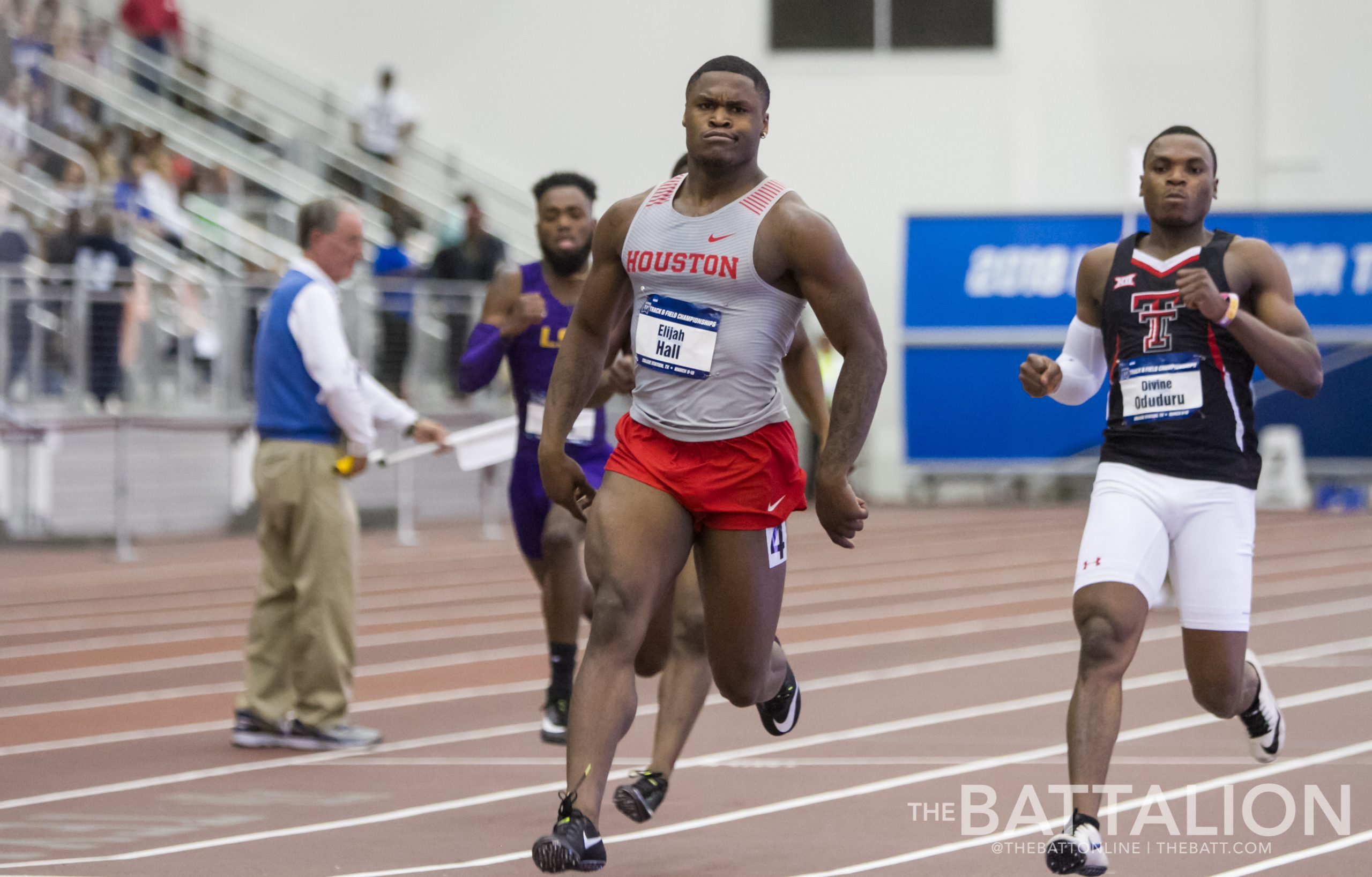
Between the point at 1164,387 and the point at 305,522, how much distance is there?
3.83 metres

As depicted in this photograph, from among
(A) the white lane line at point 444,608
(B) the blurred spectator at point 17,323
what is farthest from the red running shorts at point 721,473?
(B) the blurred spectator at point 17,323

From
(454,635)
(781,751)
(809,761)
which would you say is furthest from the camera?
(454,635)

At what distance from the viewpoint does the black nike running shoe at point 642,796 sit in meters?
5.71

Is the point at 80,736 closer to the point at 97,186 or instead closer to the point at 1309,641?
the point at 1309,641

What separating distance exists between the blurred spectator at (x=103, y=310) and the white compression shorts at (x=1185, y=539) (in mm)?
12528

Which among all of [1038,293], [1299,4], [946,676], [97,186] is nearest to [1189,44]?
[1299,4]

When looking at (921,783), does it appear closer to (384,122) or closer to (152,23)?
(384,122)

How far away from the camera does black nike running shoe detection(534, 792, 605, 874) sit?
4750 millimetres

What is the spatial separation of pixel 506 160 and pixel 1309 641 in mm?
17281

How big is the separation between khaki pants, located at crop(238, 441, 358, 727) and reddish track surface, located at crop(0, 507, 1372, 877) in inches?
12.5

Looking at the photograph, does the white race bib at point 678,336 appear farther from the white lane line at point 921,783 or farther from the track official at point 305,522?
the track official at point 305,522

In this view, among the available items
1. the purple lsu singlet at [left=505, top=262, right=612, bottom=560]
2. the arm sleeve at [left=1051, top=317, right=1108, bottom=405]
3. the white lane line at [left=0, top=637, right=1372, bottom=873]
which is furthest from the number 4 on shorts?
the purple lsu singlet at [left=505, top=262, right=612, bottom=560]

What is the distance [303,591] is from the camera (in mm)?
7887

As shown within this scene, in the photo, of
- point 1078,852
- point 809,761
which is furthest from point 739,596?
point 809,761
